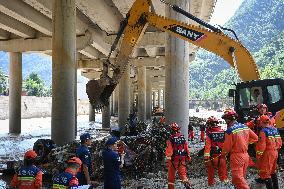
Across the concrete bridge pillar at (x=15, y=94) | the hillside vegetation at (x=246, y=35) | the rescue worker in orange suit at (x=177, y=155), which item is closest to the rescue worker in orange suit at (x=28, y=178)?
the rescue worker in orange suit at (x=177, y=155)

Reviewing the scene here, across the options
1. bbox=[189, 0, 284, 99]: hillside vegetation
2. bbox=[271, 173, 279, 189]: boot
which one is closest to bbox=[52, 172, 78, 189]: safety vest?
bbox=[271, 173, 279, 189]: boot

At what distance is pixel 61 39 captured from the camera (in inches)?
510

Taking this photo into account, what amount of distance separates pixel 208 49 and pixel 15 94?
17944 mm

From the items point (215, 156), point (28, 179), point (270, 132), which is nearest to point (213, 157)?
point (215, 156)

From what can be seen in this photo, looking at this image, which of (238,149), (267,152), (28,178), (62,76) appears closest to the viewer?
(28,178)

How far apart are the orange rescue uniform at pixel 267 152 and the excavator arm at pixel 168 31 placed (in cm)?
366

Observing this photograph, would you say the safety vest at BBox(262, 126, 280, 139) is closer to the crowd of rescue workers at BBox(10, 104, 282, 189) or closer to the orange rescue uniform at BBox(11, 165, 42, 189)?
the crowd of rescue workers at BBox(10, 104, 282, 189)

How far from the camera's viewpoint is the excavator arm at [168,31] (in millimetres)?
10781

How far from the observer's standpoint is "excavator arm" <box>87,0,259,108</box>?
1078cm

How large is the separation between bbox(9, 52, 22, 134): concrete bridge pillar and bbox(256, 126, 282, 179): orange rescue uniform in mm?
20577

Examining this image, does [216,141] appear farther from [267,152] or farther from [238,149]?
[238,149]

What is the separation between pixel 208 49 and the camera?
36.2 ft

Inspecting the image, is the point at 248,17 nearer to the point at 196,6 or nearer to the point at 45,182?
the point at 196,6

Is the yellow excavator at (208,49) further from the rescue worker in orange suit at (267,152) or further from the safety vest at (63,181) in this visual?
the safety vest at (63,181)
